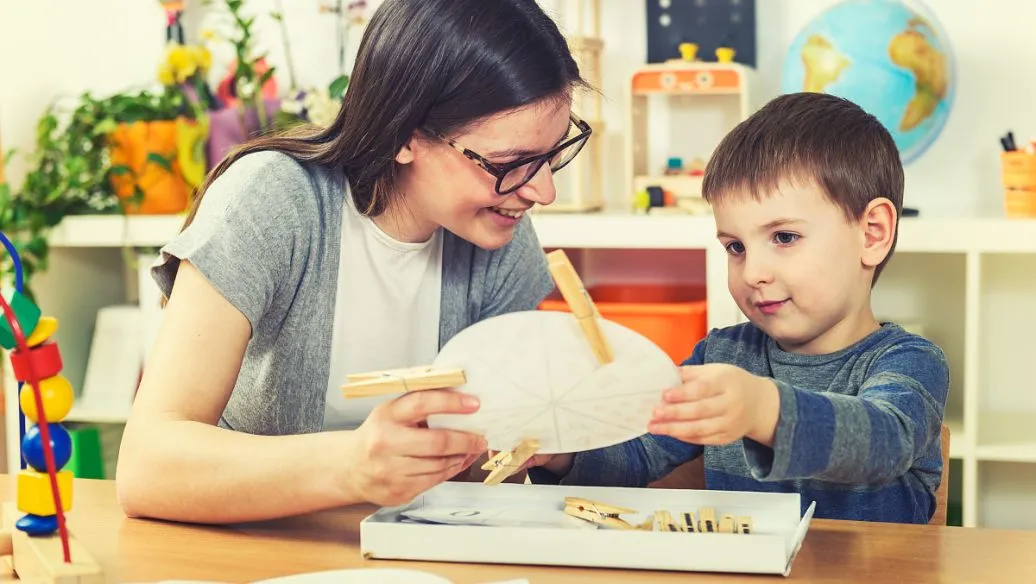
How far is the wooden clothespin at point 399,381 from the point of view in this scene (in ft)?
2.68

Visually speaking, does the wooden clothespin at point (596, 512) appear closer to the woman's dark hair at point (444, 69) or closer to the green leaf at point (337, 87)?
the woman's dark hair at point (444, 69)

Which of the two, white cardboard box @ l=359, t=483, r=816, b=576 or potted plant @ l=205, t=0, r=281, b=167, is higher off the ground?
potted plant @ l=205, t=0, r=281, b=167

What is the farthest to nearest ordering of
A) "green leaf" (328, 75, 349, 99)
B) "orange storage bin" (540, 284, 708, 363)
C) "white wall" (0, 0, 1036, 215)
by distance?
"green leaf" (328, 75, 349, 99) < "white wall" (0, 0, 1036, 215) < "orange storage bin" (540, 284, 708, 363)

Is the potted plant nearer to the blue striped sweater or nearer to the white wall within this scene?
the white wall

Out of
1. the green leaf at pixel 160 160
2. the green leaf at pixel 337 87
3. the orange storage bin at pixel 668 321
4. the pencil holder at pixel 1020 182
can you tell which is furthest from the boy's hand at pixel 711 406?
the green leaf at pixel 160 160

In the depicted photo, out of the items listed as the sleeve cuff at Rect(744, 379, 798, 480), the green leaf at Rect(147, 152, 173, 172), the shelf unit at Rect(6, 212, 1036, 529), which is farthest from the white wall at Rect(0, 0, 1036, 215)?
the sleeve cuff at Rect(744, 379, 798, 480)

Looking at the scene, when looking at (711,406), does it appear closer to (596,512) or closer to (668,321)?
(596,512)

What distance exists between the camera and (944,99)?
2172 millimetres

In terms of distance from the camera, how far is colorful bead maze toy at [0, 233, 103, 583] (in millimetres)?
908

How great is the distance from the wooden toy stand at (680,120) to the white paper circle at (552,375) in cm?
142

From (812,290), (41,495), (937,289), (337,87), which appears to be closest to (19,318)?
(41,495)

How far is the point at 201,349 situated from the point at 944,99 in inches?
A: 63.0

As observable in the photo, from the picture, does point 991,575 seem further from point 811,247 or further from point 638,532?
point 811,247

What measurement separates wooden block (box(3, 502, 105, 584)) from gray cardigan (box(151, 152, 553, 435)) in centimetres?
22
